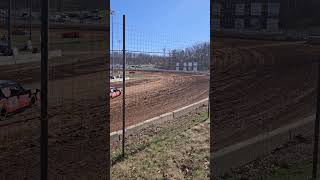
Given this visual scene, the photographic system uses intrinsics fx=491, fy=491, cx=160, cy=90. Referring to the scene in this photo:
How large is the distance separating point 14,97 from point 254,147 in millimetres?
4529

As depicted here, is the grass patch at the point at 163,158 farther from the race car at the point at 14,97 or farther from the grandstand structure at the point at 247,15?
the grandstand structure at the point at 247,15

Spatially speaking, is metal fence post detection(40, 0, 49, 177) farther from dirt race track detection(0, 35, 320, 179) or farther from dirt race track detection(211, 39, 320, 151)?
dirt race track detection(211, 39, 320, 151)

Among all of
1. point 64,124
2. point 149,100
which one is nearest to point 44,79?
point 64,124

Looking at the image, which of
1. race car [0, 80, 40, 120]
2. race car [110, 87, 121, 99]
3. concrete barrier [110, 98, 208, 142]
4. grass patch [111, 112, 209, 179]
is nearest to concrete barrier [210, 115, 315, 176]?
grass patch [111, 112, 209, 179]

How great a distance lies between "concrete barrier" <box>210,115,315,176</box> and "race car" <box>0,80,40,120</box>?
2.89 meters

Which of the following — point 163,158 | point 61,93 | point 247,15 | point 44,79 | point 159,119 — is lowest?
point 163,158

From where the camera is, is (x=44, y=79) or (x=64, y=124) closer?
(x=44, y=79)

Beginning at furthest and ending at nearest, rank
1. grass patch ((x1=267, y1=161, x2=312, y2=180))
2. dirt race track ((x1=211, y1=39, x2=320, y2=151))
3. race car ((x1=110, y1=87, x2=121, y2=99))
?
race car ((x1=110, y1=87, x2=121, y2=99)) < dirt race track ((x1=211, y1=39, x2=320, y2=151)) < grass patch ((x1=267, y1=161, x2=312, y2=180))

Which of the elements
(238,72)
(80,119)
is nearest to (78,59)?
(80,119)

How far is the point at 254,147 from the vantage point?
794cm

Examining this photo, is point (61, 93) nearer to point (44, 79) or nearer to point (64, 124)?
point (64, 124)

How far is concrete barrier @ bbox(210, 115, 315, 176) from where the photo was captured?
6.98m

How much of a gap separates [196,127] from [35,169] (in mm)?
4590

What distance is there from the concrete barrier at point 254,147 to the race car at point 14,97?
9.47 ft
